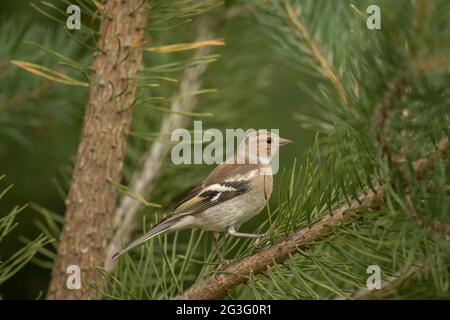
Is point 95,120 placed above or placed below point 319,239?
above

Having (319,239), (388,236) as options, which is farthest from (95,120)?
(388,236)

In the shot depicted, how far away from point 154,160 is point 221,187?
0.68 meters

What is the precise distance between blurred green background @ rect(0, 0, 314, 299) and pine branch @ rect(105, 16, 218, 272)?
0.26 feet

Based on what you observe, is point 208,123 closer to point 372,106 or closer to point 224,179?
point 224,179

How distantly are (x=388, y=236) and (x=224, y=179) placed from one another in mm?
1958

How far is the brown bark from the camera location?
2545mm

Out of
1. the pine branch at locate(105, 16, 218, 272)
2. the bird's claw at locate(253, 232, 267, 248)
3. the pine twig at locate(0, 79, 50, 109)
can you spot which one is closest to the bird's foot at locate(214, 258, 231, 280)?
the bird's claw at locate(253, 232, 267, 248)

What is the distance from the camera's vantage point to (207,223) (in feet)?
11.9

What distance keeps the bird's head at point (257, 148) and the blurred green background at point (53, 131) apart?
0.33 ft

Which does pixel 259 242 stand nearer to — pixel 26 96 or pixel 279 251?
pixel 279 251

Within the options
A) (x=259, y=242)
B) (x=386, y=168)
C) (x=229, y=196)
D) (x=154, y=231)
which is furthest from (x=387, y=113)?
(x=229, y=196)

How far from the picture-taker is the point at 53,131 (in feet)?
13.3

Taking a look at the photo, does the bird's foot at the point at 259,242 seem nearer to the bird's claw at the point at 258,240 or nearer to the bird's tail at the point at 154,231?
the bird's claw at the point at 258,240
